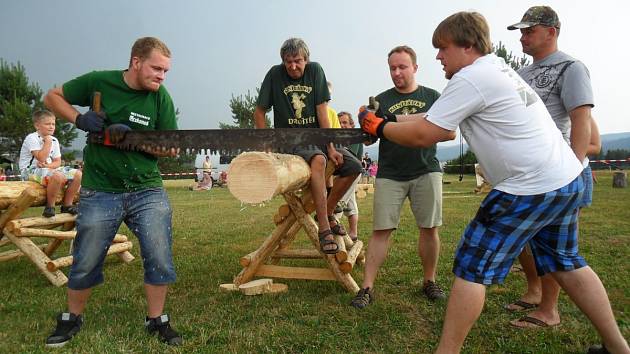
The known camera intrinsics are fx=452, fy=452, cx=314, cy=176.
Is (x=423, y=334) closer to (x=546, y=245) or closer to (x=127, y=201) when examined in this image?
(x=546, y=245)

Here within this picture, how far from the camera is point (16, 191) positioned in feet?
16.4

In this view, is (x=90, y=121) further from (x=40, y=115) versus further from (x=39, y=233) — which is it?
(x=40, y=115)

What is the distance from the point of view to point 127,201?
3.28 meters

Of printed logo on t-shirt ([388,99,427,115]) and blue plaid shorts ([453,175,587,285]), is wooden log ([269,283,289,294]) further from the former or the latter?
blue plaid shorts ([453,175,587,285])

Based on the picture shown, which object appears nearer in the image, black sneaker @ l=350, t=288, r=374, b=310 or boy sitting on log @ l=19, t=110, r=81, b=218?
black sneaker @ l=350, t=288, r=374, b=310

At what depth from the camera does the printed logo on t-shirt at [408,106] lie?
13.8 ft

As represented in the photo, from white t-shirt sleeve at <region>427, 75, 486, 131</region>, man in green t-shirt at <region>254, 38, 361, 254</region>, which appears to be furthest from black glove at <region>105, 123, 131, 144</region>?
white t-shirt sleeve at <region>427, 75, 486, 131</region>

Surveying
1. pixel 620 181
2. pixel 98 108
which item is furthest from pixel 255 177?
pixel 620 181

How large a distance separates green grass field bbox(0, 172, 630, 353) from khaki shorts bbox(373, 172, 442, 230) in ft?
2.30

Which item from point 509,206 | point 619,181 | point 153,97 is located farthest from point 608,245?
point 619,181

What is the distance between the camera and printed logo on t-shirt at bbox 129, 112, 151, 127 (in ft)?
11.0

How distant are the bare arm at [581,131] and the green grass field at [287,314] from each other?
1297 mm

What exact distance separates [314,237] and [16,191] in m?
3.37

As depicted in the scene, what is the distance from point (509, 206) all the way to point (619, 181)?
16409mm
